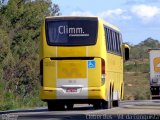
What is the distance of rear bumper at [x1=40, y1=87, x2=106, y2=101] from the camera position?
29.5 meters

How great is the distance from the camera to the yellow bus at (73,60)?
29.6 metres

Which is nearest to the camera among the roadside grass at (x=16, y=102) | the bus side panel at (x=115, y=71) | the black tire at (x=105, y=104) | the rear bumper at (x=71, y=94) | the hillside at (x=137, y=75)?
the rear bumper at (x=71, y=94)

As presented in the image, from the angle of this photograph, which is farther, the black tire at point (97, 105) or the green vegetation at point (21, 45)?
the green vegetation at point (21, 45)

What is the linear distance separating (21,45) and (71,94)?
23045 millimetres

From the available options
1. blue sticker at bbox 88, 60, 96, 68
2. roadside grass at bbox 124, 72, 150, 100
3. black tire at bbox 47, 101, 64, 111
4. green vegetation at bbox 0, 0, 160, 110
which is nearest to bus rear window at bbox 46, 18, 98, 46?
blue sticker at bbox 88, 60, 96, 68

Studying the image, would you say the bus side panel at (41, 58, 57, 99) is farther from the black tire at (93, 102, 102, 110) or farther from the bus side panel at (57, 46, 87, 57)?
the black tire at (93, 102, 102, 110)

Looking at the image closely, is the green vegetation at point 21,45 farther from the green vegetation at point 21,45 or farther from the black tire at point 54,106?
the black tire at point 54,106

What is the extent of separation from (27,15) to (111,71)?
2209 centimetres

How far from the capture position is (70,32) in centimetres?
2984

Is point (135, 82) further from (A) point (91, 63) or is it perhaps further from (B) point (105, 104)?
(A) point (91, 63)

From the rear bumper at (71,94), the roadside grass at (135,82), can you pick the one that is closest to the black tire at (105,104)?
the rear bumper at (71,94)

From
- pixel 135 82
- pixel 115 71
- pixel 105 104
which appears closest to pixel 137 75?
pixel 135 82

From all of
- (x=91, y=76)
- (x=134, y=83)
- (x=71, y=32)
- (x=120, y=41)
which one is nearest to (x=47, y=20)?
(x=71, y=32)

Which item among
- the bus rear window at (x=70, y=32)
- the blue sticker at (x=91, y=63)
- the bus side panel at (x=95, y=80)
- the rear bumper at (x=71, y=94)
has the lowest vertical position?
the rear bumper at (x=71, y=94)
